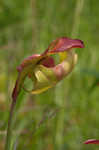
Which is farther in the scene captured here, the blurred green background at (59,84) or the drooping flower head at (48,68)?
the blurred green background at (59,84)

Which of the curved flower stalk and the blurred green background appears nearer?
the curved flower stalk

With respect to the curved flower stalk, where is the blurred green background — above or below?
below

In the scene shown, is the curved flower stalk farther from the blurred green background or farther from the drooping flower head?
the blurred green background

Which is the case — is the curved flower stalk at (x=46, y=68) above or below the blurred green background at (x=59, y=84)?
above

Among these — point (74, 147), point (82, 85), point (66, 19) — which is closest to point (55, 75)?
point (74, 147)

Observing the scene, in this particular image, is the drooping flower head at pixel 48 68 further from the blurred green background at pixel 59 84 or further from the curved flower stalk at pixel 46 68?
the blurred green background at pixel 59 84

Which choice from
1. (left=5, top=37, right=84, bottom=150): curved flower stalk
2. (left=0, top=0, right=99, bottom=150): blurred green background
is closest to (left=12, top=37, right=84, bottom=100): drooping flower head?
(left=5, top=37, right=84, bottom=150): curved flower stalk

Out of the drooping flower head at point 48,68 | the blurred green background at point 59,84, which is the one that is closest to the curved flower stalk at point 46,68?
→ the drooping flower head at point 48,68

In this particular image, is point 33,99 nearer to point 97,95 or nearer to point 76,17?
point 97,95
